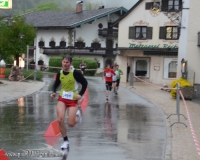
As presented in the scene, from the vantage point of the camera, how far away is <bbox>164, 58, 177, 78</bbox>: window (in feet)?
131

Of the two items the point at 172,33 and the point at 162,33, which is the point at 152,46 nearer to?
the point at 162,33

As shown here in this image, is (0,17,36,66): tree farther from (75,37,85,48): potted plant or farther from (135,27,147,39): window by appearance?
(75,37,85,48): potted plant

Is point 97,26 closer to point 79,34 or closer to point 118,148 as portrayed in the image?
point 79,34

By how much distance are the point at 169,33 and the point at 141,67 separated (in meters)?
3.94

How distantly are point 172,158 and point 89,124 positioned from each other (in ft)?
15.4

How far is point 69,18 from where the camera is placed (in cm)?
6153

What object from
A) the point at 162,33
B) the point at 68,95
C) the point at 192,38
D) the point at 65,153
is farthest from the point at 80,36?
the point at 65,153

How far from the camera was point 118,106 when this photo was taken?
18656 mm

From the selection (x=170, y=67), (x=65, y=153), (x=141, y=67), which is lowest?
(x=65, y=153)

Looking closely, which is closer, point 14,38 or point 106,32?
point 14,38

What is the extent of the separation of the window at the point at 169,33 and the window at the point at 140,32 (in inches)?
39.3

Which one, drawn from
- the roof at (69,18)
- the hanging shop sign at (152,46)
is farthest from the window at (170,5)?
the roof at (69,18)

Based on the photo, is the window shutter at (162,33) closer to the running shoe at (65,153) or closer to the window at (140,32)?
the window at (140,32)

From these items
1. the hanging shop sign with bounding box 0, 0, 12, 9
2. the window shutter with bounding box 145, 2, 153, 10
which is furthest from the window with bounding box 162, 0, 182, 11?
the hanging shop sign with bounding box 0, 0, 12, 9
